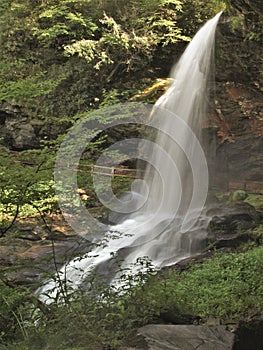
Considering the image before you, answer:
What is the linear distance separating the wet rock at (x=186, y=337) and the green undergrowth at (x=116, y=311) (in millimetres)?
271

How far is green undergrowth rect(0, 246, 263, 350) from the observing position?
146 inches

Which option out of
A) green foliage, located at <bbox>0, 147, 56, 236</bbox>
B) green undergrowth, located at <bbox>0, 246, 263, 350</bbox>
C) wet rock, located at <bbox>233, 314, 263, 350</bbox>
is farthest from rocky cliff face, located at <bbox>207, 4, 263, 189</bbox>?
green foliage, located at <bbox>0, 147, 56, 236</bbox>

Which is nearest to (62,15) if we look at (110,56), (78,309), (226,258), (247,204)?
(110,56)

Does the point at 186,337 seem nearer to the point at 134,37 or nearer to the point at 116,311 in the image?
the point at 116,311

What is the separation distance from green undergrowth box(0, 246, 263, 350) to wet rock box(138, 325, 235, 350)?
0.27 meters

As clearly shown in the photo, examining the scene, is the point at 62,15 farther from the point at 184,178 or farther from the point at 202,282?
the point at 202,282

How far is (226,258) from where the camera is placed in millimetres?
6375

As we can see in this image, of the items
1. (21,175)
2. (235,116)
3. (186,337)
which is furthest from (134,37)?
(186,337)

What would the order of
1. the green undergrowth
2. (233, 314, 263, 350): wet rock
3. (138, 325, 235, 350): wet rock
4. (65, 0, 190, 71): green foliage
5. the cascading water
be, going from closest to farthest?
(138, 325, 235, 350): wet rock, the green undergrowth, (233, 314, 263, 350): wet rock, the cascading water, (65, 0, 190, 71): green foliage

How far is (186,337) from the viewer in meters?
3.61

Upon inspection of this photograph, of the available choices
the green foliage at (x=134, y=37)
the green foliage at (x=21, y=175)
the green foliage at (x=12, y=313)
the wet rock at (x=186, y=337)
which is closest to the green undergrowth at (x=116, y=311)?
the green foliage at (x=12, y=313)

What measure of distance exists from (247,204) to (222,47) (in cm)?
362

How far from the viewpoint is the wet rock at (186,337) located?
11.3 ft

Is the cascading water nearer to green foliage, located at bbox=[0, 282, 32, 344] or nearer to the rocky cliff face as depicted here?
the rocky cliff face
